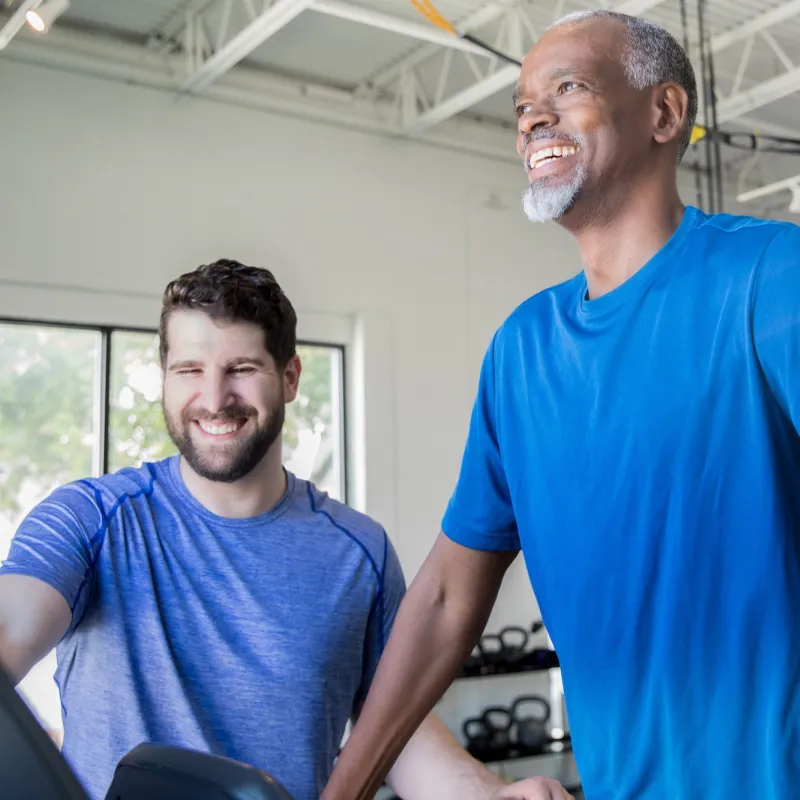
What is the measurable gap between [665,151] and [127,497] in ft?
3.20

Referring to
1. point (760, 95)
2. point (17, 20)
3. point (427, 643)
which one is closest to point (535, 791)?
point (427, 643)

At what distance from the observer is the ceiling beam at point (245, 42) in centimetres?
518

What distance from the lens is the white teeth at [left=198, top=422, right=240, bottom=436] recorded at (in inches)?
68.6

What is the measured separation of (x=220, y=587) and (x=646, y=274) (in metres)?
0.87

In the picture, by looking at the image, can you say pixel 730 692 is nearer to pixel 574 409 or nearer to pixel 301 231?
pixel 574 409

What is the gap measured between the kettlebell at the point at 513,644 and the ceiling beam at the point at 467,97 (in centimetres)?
317

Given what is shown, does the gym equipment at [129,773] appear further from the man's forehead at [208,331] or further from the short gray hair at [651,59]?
the man's forehead at [208,331]

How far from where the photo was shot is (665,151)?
135 centimetres

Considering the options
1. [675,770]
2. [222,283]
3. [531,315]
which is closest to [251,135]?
[222,283]

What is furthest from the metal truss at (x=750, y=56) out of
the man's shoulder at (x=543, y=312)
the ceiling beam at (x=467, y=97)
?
the man's shoulder at (x=543, y=312)

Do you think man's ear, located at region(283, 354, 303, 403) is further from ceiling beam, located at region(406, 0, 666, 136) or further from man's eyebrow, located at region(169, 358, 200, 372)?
ceiling beam, located at region(406, 0, 666, 136)

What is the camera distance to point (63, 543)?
1.60 meters

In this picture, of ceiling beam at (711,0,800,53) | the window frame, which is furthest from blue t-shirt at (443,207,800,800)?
ceiling beam at (711,0,800,53)

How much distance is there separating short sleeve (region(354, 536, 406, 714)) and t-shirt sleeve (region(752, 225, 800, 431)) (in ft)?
2.93
